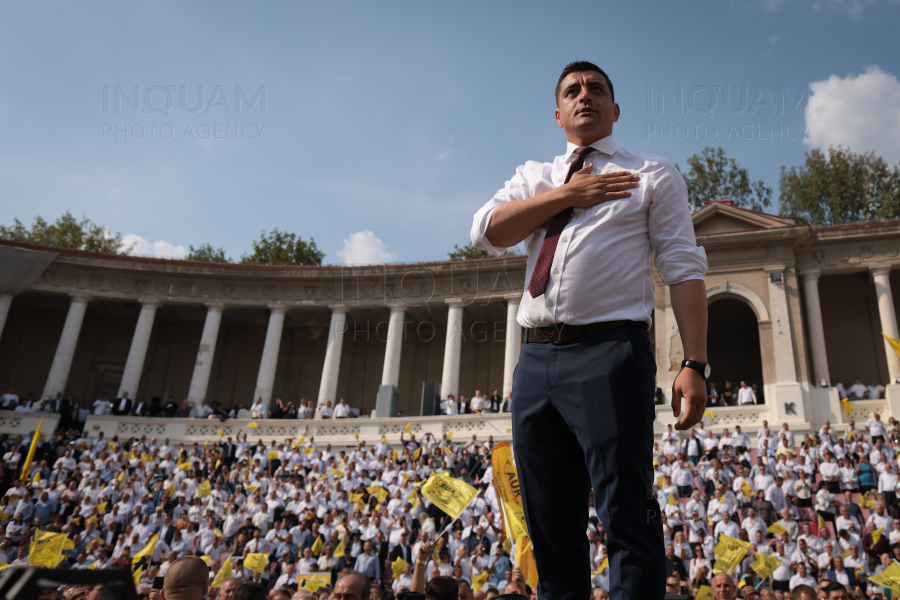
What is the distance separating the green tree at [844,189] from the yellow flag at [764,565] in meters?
37.1

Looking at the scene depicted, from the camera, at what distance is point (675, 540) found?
13883 millimetres

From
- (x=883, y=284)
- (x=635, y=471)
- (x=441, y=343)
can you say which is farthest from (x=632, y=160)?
(x=441, y=343)

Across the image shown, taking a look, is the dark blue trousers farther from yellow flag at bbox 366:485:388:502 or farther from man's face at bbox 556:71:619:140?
yellow flag at bbox 366:485:388:502

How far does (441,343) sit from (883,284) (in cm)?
2316

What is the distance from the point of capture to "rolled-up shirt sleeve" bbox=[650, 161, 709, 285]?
118 inches

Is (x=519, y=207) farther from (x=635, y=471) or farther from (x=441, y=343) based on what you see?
(x=441, y=343)

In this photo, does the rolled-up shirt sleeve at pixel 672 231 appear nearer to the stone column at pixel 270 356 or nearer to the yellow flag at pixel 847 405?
the yellow flag at pixel 847 405

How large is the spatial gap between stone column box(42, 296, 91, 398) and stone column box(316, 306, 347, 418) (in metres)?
13.2

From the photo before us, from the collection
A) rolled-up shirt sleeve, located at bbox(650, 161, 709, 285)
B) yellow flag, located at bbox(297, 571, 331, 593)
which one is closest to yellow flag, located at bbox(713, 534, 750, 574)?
yellow flag, located at bbox(297, 571, 331, 593)

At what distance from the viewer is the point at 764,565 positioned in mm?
11773

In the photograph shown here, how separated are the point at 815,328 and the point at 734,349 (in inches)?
287

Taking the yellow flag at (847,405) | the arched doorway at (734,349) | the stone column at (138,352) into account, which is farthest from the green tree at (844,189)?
the stone column at (138,352)

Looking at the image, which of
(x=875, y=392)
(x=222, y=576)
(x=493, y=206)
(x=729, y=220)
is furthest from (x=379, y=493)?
(x=729, y=220)

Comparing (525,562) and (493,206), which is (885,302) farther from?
(493,206)
